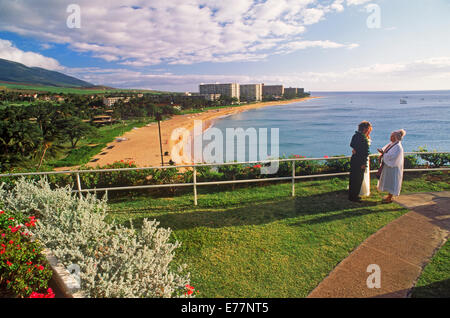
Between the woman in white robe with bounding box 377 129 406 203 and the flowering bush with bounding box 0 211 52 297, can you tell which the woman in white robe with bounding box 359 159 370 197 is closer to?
the woman in white robe with bounding box 377 129 406 203

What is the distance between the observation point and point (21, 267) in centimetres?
243

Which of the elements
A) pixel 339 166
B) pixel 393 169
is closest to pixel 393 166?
pixel 393 169

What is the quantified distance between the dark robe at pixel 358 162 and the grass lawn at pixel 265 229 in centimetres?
30

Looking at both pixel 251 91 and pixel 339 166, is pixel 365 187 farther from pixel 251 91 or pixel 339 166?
pixel 251 91

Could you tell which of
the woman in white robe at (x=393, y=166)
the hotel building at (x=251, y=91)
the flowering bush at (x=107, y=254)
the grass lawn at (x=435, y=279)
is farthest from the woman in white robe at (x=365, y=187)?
the hotel building at (x=251, y=91)

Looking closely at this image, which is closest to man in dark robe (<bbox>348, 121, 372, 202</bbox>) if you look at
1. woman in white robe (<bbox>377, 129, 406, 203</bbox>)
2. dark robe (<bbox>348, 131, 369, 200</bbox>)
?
dark robe (<bbox>348, 131, 369, 200</bbox>)

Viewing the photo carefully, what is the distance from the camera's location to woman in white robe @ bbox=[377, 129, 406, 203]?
5.33 metres

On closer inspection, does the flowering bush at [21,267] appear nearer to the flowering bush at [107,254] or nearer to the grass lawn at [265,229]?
the flowering bush at [107,254]

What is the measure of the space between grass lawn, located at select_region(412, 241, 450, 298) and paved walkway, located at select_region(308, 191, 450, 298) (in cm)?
6

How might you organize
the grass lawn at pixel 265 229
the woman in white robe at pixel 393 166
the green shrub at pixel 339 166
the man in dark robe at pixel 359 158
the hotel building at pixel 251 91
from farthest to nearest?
1. the hotel building at pixel 251 91
2. the green shrub at pixel 339 166
3. the man in dark robe at pixel 359 158
4. the woman in white robe at pixel 393 166
5. the grass lawn at pixel 265 229

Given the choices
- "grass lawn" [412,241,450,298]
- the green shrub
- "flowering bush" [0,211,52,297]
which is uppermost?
"flowering bush" [0,211,52,297]

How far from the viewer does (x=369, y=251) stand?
3695 millimetres

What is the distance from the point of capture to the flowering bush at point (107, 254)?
2.42m
